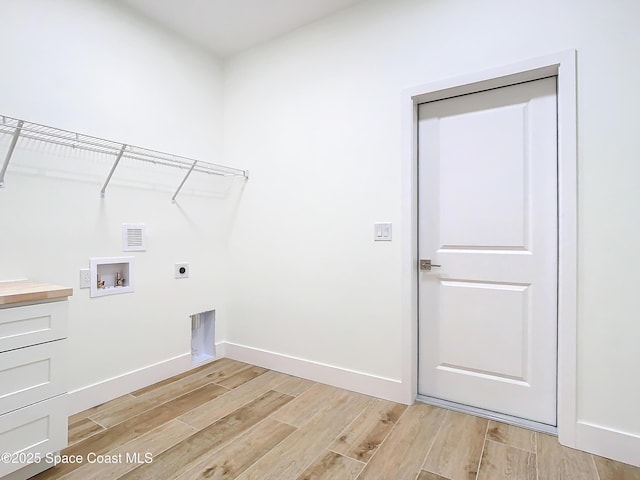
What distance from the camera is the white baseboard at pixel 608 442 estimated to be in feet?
5.11

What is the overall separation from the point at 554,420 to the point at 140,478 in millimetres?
2047

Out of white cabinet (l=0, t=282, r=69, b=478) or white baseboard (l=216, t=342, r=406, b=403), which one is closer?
white cabinet (l=0, t=282, r=69, b=478)

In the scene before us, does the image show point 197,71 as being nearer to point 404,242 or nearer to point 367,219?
point 367,219

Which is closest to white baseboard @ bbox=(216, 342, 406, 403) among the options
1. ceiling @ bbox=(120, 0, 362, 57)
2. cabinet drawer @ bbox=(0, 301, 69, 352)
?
cabinet drawer @ bbox=(0, 301, 69, 352)

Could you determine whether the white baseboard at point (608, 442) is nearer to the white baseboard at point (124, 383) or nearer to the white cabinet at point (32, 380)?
the white cabinet at point (32, 380)

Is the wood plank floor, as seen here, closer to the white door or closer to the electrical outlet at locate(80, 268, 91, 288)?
the white door

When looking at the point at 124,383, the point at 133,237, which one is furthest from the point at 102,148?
the point at 124,383

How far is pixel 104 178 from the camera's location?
219 centimetres

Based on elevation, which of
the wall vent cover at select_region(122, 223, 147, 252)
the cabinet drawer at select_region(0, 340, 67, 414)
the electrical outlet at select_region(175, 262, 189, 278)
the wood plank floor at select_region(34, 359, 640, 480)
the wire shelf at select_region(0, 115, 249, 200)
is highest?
the wire shelf at select_region(0, 115, 249, 200)

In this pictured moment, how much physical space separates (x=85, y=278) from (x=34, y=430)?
2.93 ft

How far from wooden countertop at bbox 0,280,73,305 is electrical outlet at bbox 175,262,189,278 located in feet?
3.27

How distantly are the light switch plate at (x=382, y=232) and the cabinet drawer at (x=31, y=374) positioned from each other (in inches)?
68.6

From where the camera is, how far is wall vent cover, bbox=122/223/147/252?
2.29m

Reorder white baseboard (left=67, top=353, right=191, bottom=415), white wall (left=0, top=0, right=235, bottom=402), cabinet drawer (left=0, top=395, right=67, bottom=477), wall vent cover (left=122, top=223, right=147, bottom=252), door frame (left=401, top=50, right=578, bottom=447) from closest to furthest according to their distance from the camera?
cabinet drawer (left=0, top=395, right=67, bottom=477), door frame (left=401, top=50, right=578, bottom=447), white wall (left=0, top=0, right=235, bottom=402), white baseboard (left=67, top=353, right=191, bottom=415), wall vent cover (left=122, top=223, right=147, bottom=252)
